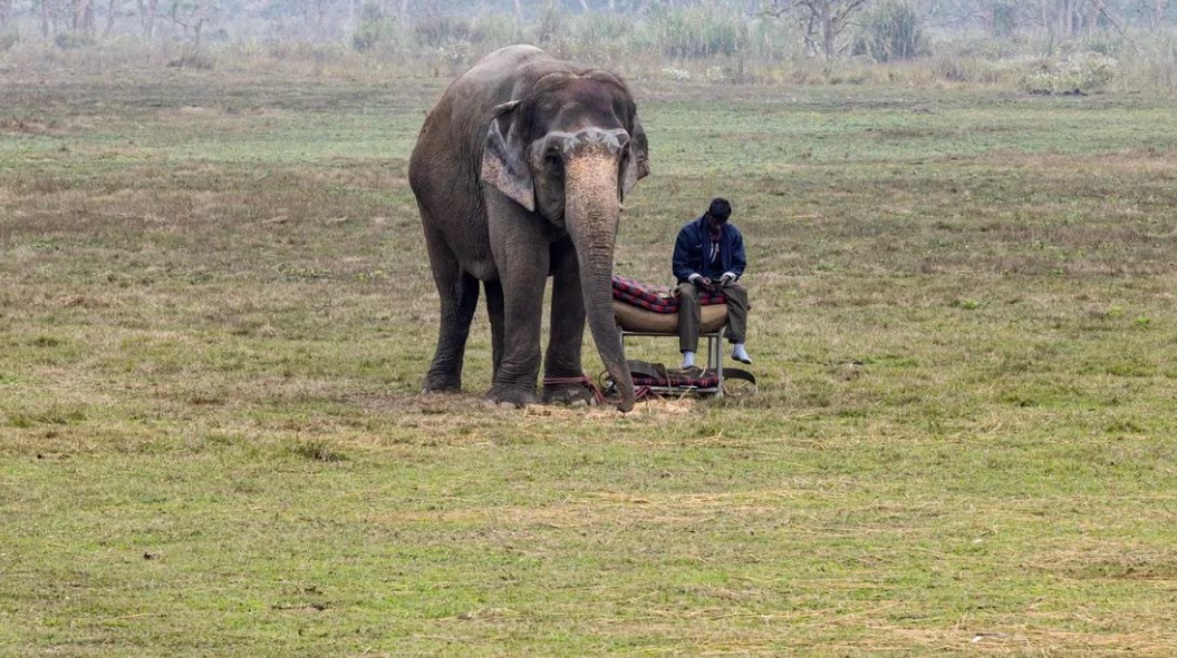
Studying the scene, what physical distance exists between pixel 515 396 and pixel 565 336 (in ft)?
1.65

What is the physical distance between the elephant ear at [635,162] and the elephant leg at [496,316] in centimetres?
139

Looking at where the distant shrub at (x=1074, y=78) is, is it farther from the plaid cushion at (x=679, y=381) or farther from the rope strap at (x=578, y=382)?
the rope strap at (x=578, y=382)

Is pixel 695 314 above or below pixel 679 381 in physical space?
above

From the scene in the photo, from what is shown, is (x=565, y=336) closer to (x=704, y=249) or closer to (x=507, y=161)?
(x=704, y=249)

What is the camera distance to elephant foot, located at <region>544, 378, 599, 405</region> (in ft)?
45.2

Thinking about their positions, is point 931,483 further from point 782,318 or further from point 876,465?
point 782,318

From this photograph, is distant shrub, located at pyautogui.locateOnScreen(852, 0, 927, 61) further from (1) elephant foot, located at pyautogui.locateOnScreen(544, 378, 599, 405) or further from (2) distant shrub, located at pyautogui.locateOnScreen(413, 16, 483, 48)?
(1) elephant foot, located at pyautogui.locateOnScreen(544, 378, 599, 405)

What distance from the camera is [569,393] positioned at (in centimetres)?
Answer: 1379

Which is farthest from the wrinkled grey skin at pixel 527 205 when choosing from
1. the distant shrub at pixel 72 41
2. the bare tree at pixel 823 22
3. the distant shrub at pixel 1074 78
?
the distant shrub at pixel 72 41

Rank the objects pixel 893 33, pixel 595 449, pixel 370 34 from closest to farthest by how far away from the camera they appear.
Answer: pixel 595 449 → pixel 893 33 → pixel 370 34

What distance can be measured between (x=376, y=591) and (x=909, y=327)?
9672 millimetres

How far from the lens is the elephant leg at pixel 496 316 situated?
14250 millimetres

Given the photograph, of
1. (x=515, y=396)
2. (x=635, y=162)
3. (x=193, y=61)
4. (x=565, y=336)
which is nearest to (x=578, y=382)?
(x=565, y=336)

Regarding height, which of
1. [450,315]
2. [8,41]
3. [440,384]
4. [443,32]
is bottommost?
[443,32]
